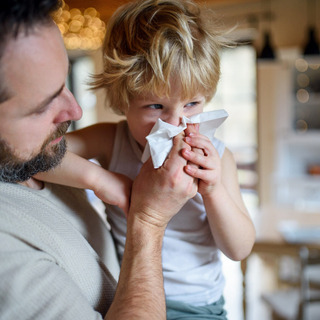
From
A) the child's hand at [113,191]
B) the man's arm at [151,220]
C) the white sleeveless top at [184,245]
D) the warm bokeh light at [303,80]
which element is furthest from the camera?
the warm bokeh light at [303,80]

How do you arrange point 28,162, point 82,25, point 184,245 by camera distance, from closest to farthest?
point 28,162
point 184,245
point 82,25

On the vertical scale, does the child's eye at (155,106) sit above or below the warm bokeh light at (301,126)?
above

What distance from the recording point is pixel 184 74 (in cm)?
90

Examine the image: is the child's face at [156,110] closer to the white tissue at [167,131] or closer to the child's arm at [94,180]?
the white tissue at [167,131]

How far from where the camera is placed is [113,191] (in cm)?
88

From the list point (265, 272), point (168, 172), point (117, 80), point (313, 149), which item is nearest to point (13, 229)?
point (168, 172)

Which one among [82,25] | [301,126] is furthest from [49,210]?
[301,126]

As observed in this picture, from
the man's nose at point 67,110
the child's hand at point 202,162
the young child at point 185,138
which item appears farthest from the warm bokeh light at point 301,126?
the man's nose at point 67,110

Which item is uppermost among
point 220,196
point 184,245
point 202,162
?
point 202,162

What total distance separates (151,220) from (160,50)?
0.46 m

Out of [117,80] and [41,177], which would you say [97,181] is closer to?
[41,177]

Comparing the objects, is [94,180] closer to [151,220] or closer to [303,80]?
[151,220]

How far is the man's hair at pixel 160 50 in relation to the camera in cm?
90

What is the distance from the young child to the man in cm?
8
